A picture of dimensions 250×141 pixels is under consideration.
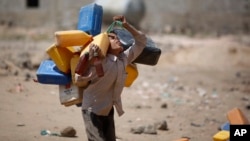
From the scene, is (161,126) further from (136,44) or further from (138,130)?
(136,44)

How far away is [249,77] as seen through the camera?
11.9m

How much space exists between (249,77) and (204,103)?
4.03 meters

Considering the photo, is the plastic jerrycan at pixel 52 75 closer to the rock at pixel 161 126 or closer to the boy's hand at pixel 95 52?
the boy's hand at pixel 95 52

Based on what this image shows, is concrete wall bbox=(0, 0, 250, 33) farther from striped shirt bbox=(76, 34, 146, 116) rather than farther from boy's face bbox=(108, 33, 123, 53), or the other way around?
striped shirt bbox=(76, 34, 146, 116)

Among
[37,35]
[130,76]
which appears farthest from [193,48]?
[130,76]

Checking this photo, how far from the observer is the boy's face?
3.80 m

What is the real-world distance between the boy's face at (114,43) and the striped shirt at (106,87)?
6cm

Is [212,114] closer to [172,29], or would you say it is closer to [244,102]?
[244,102]

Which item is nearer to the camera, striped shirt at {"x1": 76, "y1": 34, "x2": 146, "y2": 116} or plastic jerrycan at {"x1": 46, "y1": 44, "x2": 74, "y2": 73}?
striped shirt at {"x1": 76, "y1": 34, "x2": 146, "y2": 116}

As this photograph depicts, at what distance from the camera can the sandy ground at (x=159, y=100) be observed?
5.71m

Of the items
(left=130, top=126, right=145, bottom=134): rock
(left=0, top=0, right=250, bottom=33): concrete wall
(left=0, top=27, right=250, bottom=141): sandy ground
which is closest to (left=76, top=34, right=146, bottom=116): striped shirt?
(left=0, top=27, right=250, bottom=141): sandy ground

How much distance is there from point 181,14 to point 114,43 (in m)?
16.8

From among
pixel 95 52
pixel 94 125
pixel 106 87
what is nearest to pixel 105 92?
pixel 106 87

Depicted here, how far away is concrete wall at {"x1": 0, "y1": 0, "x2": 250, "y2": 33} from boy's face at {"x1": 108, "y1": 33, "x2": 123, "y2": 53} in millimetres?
16327
